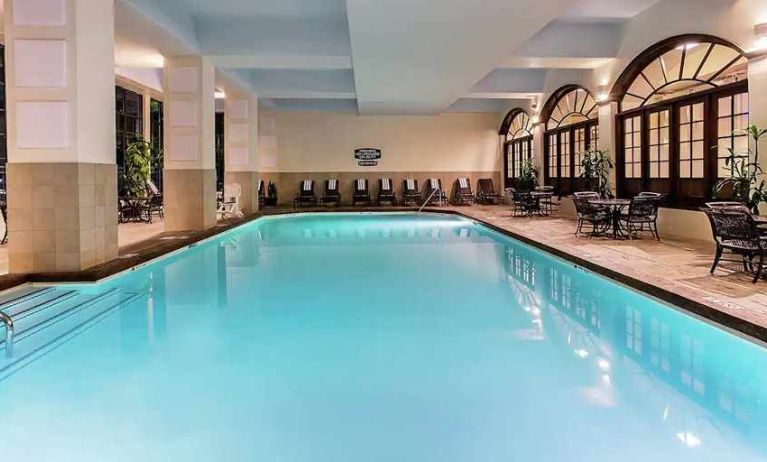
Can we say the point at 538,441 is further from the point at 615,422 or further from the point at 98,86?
the point at 98,86

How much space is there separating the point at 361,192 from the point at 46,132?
13074mm

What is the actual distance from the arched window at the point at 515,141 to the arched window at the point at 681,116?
5.53m

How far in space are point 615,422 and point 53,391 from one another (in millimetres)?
2823

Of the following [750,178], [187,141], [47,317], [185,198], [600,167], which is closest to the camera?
[47,317]

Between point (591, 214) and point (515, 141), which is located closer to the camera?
point (591, 214)

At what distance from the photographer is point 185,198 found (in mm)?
10422

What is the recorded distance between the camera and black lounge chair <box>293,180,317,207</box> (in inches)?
712

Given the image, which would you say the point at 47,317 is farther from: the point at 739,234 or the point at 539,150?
the point at 539,150

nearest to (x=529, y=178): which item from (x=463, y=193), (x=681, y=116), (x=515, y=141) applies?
(x=515, y=141)

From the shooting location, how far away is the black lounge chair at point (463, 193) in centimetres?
1894

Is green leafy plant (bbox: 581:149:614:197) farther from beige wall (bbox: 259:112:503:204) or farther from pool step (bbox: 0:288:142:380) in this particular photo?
pool step (bbox: 0:288:142:380)

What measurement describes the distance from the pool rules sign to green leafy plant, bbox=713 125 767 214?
12592 millimetres

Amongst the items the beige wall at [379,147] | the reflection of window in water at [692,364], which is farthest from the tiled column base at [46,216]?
the beige wall at [379,147]

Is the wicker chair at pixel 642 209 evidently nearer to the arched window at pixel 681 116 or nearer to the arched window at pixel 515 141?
the arched window at pixel 681 116
